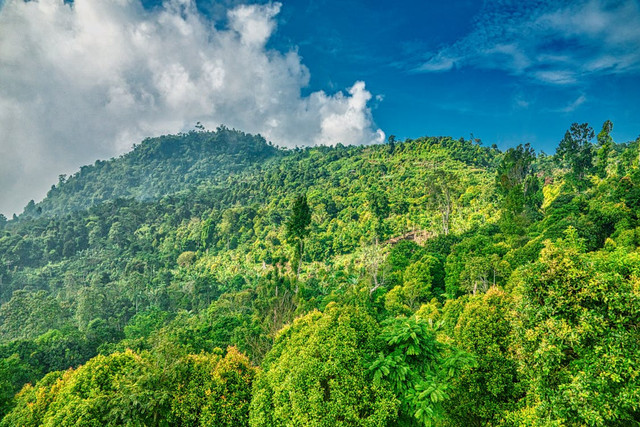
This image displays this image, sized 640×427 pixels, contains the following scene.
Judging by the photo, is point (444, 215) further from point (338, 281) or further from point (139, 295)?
point (139, 295)

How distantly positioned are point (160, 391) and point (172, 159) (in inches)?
7213

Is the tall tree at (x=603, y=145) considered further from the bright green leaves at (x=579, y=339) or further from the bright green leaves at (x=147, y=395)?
the bright green leaves at (x=147, y=395)

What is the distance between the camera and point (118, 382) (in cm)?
966

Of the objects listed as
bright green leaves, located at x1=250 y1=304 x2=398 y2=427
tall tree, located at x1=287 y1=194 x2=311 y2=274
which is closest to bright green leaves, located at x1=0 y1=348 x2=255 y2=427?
bright green leaves, located at x1=250 y1=304 x2=398 y2=427

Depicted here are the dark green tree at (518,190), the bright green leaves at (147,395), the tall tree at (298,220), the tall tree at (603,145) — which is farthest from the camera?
the tall tree at (603,145)

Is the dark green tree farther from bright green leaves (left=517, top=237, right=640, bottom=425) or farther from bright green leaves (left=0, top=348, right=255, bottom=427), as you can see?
bright green leaves (left=0, top=348, right=255, bottom=427)

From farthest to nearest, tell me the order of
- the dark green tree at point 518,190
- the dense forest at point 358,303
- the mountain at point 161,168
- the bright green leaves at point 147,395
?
1. the mountain at point 161,168
2. the dark green tree at point 518,190
3. the bright green leaves at point 147,395
4. the dense forest at point 358,303

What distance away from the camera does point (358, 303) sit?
2633 centimetres

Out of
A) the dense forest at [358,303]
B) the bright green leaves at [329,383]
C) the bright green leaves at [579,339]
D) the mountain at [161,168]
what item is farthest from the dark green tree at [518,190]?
the mountain at [161,168]

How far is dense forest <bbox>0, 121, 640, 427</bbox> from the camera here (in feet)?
25.0

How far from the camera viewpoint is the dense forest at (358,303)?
761 cm

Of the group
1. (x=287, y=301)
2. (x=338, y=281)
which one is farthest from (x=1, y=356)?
(x=338, y=281)

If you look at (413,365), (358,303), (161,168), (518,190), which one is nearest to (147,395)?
(413,365)

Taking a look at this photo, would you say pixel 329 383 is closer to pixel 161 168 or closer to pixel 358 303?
pixel 358 303
